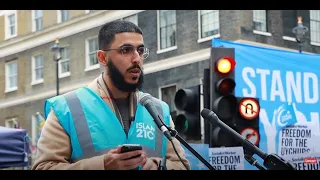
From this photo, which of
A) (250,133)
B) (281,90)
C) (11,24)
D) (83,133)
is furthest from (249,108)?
(83,133)

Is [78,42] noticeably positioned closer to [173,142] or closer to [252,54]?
[252,54]

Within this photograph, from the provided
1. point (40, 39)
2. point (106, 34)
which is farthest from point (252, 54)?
point (106, 34)

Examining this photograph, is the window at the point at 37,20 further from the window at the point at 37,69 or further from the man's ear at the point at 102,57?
the man's ear at the point at 102,57

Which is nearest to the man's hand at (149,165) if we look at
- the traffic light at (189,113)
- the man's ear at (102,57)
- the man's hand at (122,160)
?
the man's hand at (122,160)

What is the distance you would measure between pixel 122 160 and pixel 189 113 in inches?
117

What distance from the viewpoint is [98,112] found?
2.41 meters

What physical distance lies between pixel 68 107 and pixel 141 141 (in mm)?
250

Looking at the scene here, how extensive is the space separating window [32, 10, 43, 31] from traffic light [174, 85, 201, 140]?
5.67 ft

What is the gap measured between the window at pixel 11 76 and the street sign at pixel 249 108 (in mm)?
2158

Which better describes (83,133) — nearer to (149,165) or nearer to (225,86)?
(149,165)

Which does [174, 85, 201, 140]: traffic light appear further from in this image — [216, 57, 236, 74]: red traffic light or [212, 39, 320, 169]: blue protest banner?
[212, 39, 320, 169]: blue protest banner

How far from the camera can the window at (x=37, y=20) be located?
3066 mm

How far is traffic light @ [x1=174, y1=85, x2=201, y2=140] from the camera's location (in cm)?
514

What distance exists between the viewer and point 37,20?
3.27 m
